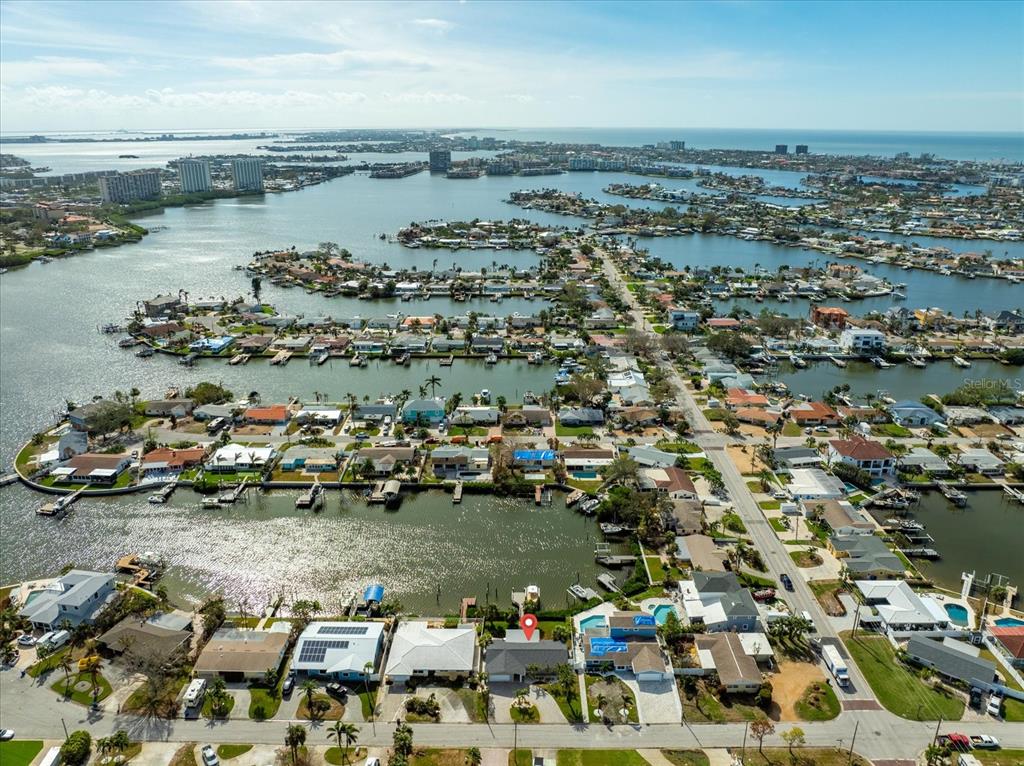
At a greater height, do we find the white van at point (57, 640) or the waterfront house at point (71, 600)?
the waterfront house at point (71, 600)

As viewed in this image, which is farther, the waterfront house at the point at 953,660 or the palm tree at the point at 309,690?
the waterfront house at the point at 953,660

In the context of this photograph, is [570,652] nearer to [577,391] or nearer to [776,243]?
[577,391]

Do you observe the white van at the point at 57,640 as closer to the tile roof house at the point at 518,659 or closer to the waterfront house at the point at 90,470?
the waterfront house at the point at 90,470

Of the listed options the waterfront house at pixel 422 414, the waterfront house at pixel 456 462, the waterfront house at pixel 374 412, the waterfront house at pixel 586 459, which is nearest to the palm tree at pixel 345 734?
the waterfront house at pixel 456 462

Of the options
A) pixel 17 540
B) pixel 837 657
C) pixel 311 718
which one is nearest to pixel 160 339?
pixel 17 540

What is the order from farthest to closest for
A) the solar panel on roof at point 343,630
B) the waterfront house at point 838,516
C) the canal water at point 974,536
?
1. the waterfront house at point 838,516
2. the canal water at point 974,536
3. the solar panel on roof at point 343,630

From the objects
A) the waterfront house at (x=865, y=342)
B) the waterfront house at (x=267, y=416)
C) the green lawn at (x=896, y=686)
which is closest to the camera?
the green lawn at (x=896, y=686)

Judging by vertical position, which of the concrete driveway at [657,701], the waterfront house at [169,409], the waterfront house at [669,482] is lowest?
the concrete driveway at [657,701]

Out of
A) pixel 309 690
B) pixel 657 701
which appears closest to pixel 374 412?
pixel 309 690
